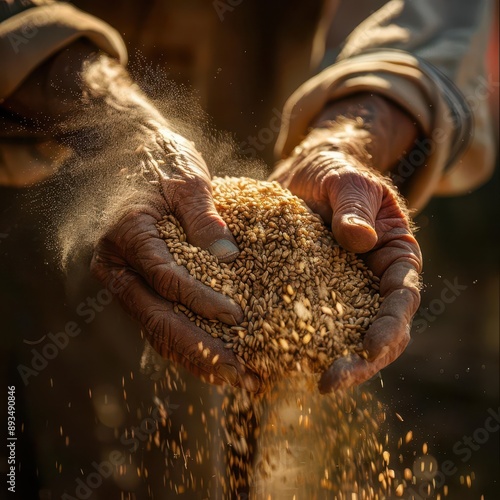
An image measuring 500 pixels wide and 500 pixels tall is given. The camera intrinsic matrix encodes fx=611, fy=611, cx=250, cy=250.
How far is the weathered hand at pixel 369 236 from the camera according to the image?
3.37ft

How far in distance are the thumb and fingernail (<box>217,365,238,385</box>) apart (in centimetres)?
20

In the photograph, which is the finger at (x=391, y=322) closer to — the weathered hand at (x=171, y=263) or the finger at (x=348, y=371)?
the finger at (x=348, y=371)

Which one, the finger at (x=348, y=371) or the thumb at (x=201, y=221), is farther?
the thumb at (x=201, y=221)

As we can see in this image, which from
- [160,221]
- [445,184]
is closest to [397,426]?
[445,184]

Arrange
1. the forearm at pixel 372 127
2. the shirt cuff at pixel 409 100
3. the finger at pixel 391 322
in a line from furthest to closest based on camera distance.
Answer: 1. the shirt cuff at pixel 409 100
2. the forearm at pixel 372 127
3. the finger at pixel 391 322

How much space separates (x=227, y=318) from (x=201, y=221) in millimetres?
190

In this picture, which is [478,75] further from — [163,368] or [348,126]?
[163,368]

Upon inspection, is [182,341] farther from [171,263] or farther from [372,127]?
[372,127]

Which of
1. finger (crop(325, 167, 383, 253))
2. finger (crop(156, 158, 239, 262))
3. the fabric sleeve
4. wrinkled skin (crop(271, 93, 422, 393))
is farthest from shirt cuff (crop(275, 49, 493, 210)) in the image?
finger (crop(156, 158, 239, 262))

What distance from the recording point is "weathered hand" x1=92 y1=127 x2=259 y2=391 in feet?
3.47

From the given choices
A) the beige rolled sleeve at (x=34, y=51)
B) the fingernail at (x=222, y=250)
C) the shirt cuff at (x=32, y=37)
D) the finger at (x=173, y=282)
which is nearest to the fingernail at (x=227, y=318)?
the finger at (x=173, y=282)

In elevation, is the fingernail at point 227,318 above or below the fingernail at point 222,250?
below

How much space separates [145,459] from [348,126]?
1029mm

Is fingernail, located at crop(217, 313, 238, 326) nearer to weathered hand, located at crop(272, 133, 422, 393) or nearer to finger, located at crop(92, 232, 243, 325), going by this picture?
finger, located at crop(92, 232, 243, 325)
